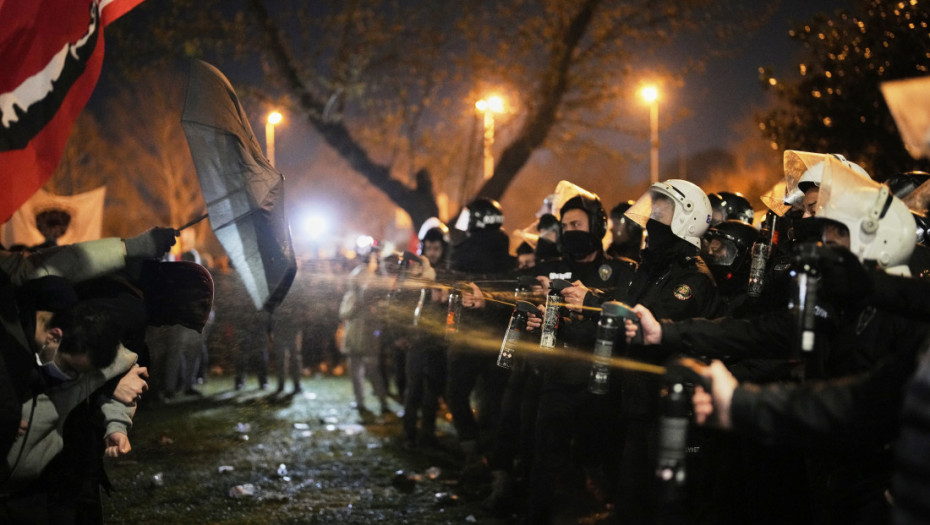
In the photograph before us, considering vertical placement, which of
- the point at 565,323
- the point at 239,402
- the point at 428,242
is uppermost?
the point at 428,242

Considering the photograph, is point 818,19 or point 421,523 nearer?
point 421,523

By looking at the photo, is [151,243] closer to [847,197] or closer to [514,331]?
[514,331]

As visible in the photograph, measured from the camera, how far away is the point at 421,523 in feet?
21.2

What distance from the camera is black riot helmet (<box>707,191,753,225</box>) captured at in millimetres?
7105

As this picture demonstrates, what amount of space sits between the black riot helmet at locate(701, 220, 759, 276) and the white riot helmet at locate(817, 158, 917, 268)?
7.14ft

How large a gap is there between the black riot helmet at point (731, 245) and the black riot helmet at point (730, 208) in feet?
3.31

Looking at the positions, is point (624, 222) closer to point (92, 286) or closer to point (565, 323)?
point (565, 323)

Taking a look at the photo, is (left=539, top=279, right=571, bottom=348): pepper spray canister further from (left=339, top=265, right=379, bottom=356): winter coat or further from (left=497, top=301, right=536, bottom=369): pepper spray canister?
(left=339, top=265, right=379, bottom=356): winter coat

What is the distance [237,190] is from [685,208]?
3060 mm

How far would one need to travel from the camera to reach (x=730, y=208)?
7160mm

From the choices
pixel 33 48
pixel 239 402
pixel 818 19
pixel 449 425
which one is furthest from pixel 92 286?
pixel 818 19

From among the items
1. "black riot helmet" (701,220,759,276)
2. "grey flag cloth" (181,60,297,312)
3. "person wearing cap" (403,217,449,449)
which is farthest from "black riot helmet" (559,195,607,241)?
"grey flag cloth" (181,60,297,312)

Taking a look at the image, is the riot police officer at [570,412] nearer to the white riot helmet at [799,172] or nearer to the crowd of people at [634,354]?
the crowd of people at [634,354]

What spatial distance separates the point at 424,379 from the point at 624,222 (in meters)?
3.79
